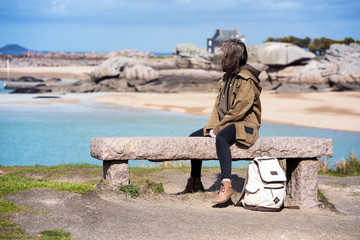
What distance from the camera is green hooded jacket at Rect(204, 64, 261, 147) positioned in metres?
5.79

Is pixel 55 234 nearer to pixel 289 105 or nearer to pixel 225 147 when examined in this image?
pixel 225 147

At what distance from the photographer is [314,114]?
20938 millimetres

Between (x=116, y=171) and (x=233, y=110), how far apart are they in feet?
5.40

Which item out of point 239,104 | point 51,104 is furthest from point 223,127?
point 51,104

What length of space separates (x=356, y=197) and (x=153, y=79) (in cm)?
2808

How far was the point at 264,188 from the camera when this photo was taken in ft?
18.4

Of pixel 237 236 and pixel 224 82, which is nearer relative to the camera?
pixel 237 236

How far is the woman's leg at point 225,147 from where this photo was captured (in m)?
5.70

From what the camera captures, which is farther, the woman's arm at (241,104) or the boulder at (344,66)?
the boulder at (344,66)

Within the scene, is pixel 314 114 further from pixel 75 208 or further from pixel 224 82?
pixel 75 208

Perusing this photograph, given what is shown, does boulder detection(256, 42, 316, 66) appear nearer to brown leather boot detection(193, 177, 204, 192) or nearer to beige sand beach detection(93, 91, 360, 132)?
beige sand beach detection(93, 91, 360, 132)

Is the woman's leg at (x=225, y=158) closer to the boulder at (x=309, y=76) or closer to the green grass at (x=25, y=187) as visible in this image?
the green grass at (x=25, y=187)

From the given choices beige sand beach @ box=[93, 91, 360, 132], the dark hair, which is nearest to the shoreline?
beige sand beach @ box=[93, 91, 360, 132]

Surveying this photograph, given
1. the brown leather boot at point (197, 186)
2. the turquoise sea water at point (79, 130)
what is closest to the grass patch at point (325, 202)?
the brown leather boot at point (197, 186)
